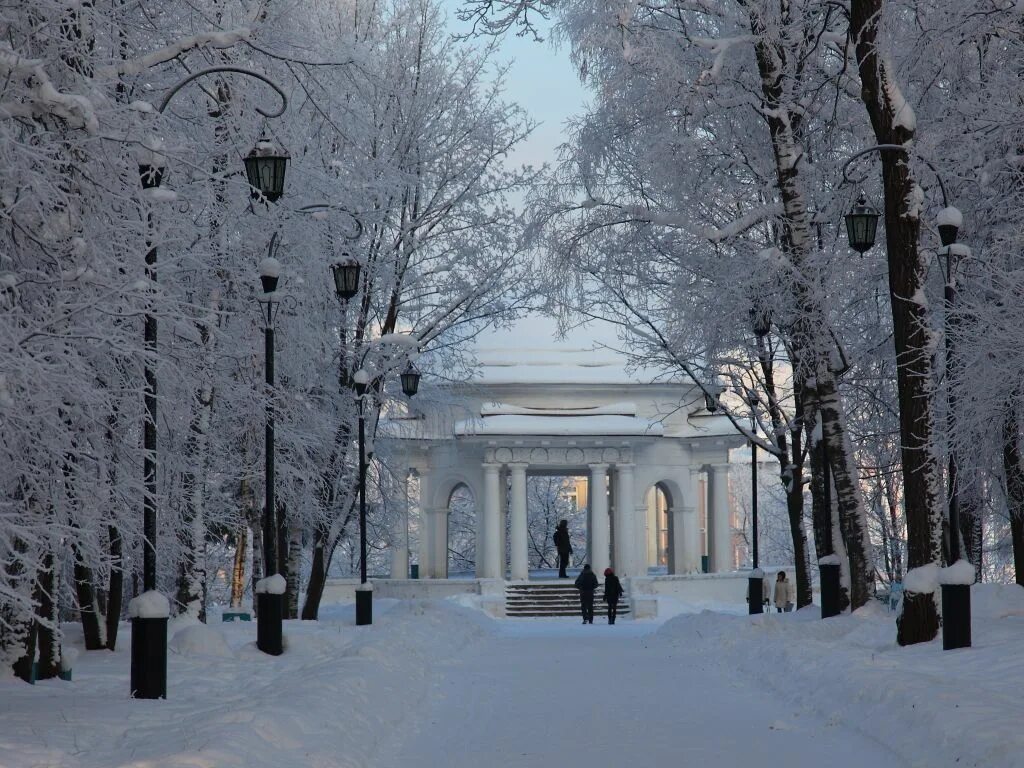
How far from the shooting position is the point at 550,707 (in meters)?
11.6

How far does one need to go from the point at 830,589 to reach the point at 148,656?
1229 centimetres

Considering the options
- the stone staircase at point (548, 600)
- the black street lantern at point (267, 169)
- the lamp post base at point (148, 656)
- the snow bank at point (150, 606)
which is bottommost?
the stone staircase at point (548, 600)

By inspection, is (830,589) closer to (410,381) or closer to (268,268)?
(410,381)

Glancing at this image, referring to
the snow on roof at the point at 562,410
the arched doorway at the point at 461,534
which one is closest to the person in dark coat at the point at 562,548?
the snow on roof at the point at 562,410

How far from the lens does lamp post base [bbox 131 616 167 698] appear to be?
34.4 feet

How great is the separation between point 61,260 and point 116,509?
2.90m

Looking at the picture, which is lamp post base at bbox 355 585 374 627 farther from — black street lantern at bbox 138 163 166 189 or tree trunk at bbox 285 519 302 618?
black street lantern at bbox 138 163 166 189

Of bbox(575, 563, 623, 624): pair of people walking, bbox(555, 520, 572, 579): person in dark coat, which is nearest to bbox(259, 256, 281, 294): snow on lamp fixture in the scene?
Result: bbox(575, 563, 623, 624): pair of people walking

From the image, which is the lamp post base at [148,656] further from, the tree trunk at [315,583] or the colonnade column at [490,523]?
the colonnade column at [490,523]

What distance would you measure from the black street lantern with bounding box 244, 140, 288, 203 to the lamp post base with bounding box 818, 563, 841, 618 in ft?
35.5

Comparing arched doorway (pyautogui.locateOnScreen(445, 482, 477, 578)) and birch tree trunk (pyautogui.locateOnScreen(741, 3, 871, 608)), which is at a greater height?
birch tree trunk (pyautogui.locateOnScreen(741, 3, 871, 608))

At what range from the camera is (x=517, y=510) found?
3744cm

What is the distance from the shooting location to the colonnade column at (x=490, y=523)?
122 ft

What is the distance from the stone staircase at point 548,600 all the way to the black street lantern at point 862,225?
2162 cm
